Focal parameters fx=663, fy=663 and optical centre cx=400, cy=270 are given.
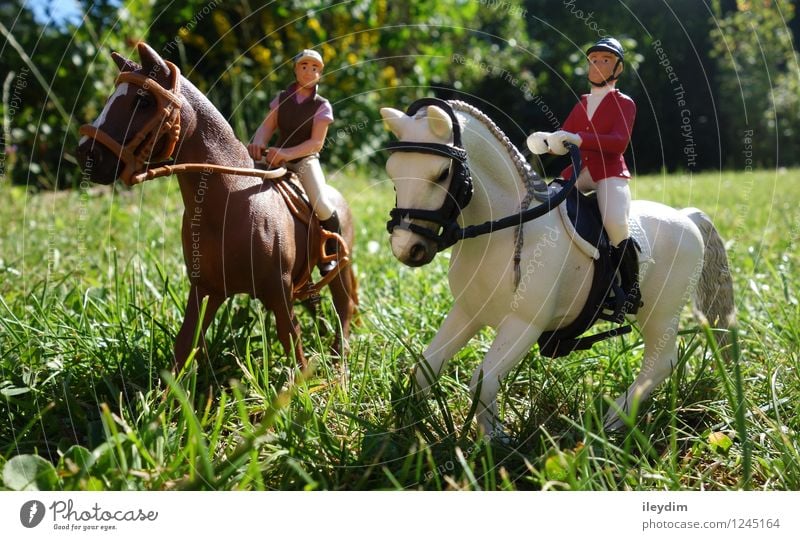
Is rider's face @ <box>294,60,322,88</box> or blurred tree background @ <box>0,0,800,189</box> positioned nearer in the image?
rider's face @ <box>294,60,322,88</box>

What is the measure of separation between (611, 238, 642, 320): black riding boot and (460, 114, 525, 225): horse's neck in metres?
0.41

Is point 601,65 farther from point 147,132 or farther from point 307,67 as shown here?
point 147,132

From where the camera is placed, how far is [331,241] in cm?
289

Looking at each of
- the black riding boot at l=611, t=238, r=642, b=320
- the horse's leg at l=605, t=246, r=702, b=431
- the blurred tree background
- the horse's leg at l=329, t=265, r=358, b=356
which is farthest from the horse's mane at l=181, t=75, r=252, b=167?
the blurred tree background

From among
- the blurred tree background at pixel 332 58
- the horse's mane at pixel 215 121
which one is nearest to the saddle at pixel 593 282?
the horse's mane at pixel 215 121

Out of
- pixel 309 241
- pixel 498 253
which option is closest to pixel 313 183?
pixel 309 241

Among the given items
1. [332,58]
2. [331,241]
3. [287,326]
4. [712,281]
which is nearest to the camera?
[287,326]

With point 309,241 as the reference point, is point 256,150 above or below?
above

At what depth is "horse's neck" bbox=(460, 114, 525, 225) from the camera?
80.9 inches

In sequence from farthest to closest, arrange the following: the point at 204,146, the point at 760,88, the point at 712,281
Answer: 1. the point at 760,88
2. the point at 712,281
3. the point at 204,146

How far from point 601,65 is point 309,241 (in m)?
1.29

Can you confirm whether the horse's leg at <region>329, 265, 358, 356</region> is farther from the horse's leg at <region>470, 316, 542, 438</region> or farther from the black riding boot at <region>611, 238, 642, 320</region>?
the black riding boot at <region>611, 238, 642, 320</region>

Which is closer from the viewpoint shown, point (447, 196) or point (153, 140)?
point (447, 196)
